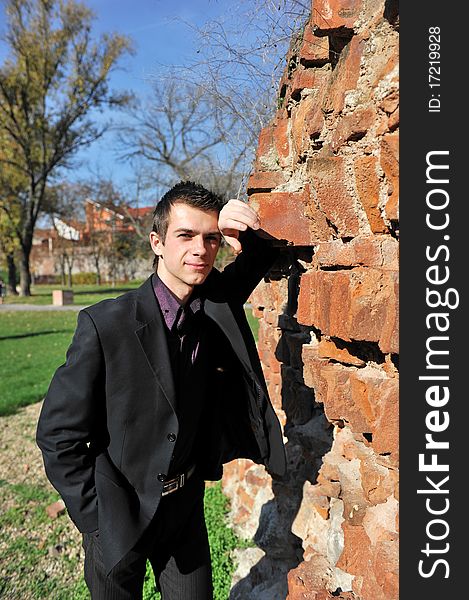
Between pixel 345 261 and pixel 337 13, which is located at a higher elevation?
pixel 337 13

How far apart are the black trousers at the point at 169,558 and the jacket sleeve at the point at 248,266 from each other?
0.82 metres

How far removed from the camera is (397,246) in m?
1.65

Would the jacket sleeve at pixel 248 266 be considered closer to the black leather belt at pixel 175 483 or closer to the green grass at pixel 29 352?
the black leather belt at pixel 175 483

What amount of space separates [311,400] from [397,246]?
147 centimetres

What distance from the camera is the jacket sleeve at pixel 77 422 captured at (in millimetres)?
1949

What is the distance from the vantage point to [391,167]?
5.13ft

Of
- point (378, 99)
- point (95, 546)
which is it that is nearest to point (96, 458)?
point (95, 546)

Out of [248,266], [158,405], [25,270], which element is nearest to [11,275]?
[25,270]

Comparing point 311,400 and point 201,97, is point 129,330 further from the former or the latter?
point 201,97

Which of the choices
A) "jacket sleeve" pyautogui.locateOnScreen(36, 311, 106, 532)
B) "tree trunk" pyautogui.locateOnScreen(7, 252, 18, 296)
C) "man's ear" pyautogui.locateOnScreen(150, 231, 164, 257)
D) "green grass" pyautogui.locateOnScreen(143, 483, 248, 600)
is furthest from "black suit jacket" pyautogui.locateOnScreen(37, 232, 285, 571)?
"tree trunk" pyautogui.locateOnScreen(7, 252, 18, 296)

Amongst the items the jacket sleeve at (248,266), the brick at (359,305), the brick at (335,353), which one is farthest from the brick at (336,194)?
the jacket sleeve at (248,266)

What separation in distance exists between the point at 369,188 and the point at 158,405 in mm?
1084

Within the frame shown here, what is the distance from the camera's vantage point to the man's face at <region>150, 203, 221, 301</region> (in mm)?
2057

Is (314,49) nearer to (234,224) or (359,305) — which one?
(234,224)
